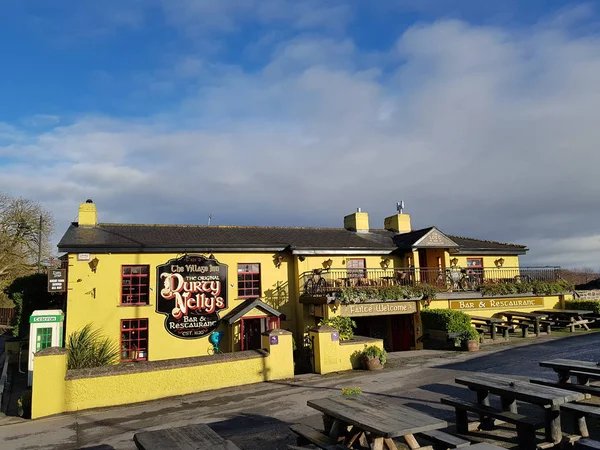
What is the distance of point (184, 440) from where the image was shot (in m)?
5.12

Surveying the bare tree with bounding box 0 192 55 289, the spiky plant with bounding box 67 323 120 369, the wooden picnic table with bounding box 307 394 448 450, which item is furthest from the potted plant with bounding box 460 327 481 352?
the bare tree with bounding box 0 192 55 289

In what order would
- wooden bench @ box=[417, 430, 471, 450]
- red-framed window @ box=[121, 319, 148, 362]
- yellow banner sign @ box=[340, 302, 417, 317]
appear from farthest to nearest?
yellow banner sign @ box=[340, 302, 417, 317], red-framed window @ box=[121, 319, 148, 362], wooden bench @ box=[417, 430, 471, 450]

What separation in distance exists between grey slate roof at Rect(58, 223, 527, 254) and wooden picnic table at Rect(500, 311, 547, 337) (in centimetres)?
436

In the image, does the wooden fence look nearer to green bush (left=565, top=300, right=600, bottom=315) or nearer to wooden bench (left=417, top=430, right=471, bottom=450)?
wooden bench (left=417, top=430, right=471, bottom=450)

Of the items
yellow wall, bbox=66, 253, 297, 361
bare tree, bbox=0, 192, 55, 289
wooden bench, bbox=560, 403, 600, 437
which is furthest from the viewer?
bare tree, bbox=0, 192, 55, 289

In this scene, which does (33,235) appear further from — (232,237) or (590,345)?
(590,345)

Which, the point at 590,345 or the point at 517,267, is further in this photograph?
the point at 517,267

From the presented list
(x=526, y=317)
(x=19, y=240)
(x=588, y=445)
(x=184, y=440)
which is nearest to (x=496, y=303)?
(x=526, y=317)

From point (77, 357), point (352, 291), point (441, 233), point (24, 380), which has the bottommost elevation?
point (24, 380)

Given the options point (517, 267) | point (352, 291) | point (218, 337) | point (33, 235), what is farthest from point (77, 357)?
point (33, 235)

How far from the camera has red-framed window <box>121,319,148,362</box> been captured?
650 inches

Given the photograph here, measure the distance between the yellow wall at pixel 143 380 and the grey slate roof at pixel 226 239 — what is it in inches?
264

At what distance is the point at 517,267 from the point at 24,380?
25698 millimetres

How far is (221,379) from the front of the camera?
38.7 feet
